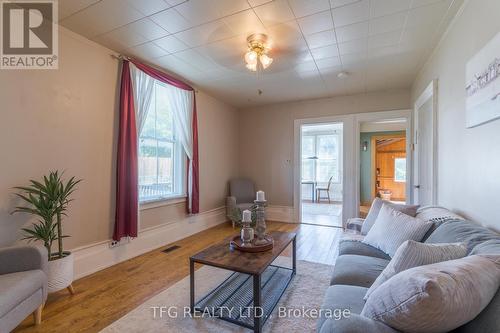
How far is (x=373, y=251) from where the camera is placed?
209 centimetres

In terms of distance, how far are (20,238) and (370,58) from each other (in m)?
4.31

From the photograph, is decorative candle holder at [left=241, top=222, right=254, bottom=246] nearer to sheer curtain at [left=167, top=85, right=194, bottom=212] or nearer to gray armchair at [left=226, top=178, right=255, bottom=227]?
sheer curtain at [left=167, top=85, right=194, bottom=212]

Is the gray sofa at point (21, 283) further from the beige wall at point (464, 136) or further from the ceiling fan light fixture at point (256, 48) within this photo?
the beige wall at point (464, 136)

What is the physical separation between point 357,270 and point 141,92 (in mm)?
3201

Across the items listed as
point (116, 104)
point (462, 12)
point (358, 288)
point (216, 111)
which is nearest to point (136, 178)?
point (116, 104)

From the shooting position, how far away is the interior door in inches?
115

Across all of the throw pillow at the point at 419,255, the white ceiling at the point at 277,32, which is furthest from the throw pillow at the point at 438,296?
the white ceiling at the point at 277,32

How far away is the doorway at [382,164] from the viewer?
754 centimetres

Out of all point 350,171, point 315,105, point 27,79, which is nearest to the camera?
point 27,79

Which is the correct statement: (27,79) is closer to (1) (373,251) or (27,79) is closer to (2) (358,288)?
(2) (358,288)

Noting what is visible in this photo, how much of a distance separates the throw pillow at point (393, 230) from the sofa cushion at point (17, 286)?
263 centimetres

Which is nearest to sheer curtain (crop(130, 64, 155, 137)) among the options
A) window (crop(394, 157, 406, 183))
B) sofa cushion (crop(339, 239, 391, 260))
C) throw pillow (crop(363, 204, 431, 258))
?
sofa cushion (crop(339, 239, 391, 260))

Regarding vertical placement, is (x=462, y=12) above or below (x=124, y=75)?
above

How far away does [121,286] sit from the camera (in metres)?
2.41
